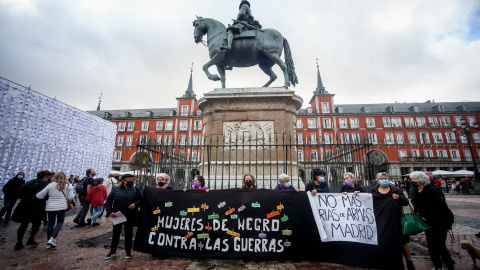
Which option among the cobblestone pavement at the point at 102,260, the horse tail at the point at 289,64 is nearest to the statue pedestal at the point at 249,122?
the horse tail at the point at 289,64

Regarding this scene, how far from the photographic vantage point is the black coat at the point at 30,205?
14.9ft

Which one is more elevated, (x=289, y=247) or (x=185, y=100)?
(x=185, y=100)

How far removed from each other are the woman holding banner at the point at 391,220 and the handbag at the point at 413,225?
11cm

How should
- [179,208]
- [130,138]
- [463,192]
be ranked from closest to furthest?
[179,208]
[463,192]
[130,138]

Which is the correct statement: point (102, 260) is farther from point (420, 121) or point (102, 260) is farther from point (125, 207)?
point (420, 121)

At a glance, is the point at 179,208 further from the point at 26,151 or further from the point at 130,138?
the point at 130,138

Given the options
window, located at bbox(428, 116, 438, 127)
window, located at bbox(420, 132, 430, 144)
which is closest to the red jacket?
window, located at bbox(420, 132, 430, 144)

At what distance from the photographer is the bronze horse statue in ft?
21.5

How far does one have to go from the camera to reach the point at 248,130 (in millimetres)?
6035

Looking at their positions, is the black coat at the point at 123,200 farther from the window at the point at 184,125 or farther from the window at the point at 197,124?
the window at the point at 184,125

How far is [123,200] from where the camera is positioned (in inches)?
153

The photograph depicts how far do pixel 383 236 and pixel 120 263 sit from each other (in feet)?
13.4

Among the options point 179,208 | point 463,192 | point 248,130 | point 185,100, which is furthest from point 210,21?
point 185,100

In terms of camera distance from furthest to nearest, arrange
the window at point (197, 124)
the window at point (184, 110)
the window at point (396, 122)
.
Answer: the window at point (184, 110), the window at point (197, 124), the window at point (396, 122)
